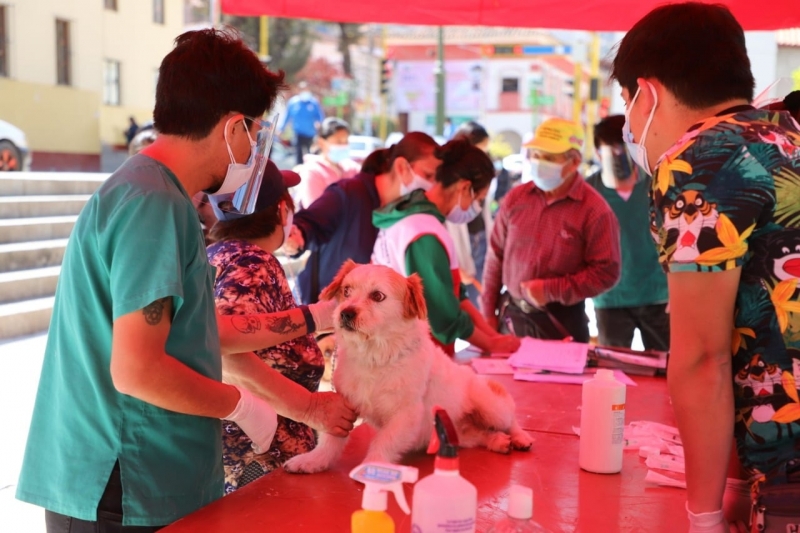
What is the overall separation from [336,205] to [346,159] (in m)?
4.40

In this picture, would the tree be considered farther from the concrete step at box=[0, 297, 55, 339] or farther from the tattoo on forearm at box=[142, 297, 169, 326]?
the tattoo on forearm at box=[142, 297, 169, 326]

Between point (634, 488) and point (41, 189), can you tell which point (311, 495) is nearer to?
point (634, 488)

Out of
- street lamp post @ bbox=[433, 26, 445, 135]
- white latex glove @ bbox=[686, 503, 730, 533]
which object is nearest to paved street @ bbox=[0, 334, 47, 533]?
white latex glove @ bbox=[686, 503, 730, 533]

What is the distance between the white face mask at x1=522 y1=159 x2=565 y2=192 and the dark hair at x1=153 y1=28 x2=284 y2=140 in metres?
2.62

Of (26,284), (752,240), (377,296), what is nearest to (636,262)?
(377,296)

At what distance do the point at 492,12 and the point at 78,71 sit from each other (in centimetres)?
1670

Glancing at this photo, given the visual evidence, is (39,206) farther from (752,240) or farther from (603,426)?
(752,240)

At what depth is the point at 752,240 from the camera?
1552 millimetres

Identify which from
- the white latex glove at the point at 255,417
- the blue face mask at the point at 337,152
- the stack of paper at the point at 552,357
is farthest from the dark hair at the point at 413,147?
the blue face mask at the point at 337,152

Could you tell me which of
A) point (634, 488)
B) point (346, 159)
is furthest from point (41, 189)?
point (634, 488)

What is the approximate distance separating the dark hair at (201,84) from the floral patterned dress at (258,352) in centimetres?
67

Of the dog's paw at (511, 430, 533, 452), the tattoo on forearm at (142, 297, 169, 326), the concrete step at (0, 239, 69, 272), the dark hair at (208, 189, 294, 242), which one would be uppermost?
the dark hair at (208, 189, 294, 242)

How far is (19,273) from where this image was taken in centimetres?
883

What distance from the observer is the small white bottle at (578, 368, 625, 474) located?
223 centimetres
